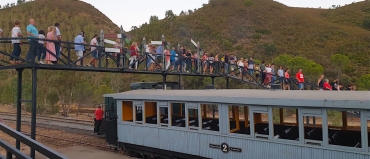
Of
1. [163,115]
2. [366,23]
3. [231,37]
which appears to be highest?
[366,23]

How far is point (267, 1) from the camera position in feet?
304

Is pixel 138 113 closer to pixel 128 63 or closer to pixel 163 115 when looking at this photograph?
pixel 163 115

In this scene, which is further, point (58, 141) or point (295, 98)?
point (58, 141)

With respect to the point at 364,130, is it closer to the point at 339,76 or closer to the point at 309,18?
the point at 339,76

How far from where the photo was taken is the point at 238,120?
960 centimetres

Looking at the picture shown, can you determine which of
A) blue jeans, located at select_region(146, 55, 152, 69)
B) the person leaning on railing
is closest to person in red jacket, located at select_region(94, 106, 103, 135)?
blue jeans, located at select_region(146, 55, 152, 69)

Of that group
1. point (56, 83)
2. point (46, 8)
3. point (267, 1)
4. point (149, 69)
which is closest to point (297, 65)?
point (149, 69)

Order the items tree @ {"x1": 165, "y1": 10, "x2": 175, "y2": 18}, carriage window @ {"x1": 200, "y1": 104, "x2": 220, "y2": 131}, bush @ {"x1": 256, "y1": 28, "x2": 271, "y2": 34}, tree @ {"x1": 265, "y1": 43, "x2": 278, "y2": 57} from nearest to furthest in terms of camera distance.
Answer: carriage window @ {"x1": 200, "y1": 104, "x2": 220, "y2": 131}, tree @ {"x1": 265, "y1": 43, "x2": 278, "y2": 57}, bush @ {"x1": 256, "y1": 28, "x2": 271, "y2": 34}, tree @ {"x1": 165, "y1": 10, "x2": 175, "y2": 18}

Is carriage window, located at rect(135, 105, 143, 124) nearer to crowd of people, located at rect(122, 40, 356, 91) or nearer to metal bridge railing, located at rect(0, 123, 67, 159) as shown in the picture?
crowd of people, located at rect(122, 40, 356, 91)

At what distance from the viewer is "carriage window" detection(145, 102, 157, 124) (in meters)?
11.7

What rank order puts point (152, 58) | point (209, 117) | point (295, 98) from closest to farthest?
point (295, 98)
point (209, 117)
point (152, 58)

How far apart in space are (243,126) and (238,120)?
568 millimetres

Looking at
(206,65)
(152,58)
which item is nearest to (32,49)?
(152,58)

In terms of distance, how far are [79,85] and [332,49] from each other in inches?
1606
